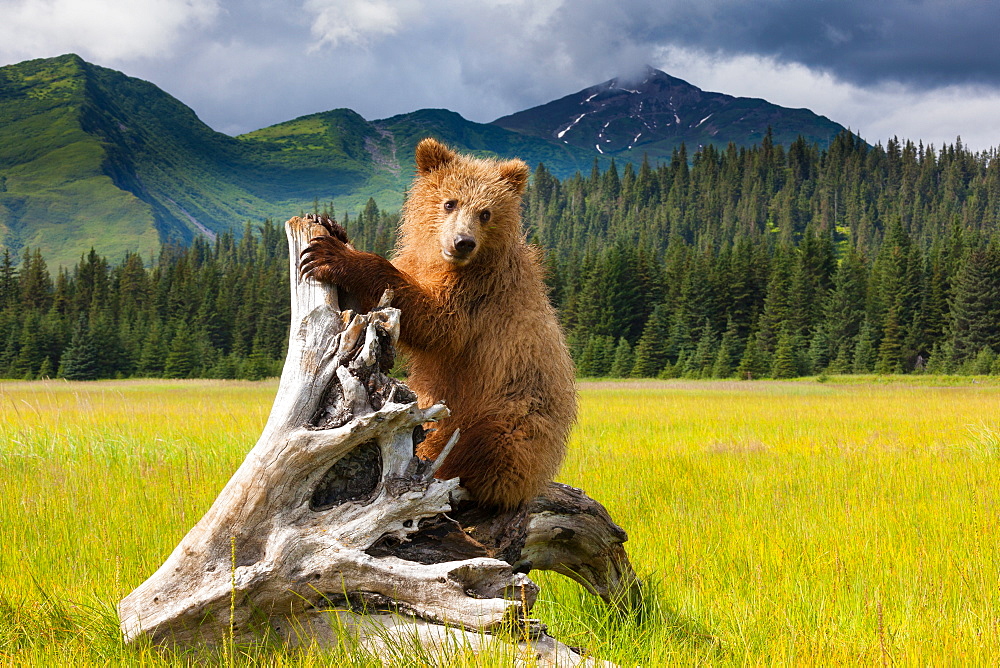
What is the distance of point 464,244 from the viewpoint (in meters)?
4.36

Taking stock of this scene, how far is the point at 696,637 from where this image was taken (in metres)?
4.55

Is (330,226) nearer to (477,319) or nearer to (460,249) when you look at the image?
(460,249)

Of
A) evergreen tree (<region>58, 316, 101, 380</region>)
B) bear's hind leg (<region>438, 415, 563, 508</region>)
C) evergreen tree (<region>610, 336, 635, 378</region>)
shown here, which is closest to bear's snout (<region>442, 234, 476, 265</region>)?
bear's hind leg (<region>438, 415, 563, 508</region>)

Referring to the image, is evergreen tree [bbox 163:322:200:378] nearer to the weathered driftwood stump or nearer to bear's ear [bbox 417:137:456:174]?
bear's ear [bbox 417:137:456:174]

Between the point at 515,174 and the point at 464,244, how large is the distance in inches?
37.0

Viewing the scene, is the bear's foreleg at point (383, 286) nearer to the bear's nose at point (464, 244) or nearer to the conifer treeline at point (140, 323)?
the bear's nose at point (464, 244)

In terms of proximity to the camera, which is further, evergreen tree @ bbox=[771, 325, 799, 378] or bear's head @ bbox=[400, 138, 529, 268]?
evergreen tree @ bbox=[771, 325, 799, 378]

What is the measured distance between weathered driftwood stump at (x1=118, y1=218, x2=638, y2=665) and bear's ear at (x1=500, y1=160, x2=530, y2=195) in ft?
5.91

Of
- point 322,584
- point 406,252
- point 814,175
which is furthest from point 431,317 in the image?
point 814,175

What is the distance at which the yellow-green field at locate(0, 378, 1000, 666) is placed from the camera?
4.15 meters

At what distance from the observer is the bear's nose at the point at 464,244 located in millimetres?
4348

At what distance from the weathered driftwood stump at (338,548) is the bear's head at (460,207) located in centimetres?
103

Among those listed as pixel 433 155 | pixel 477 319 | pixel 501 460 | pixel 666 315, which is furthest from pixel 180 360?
pixel 501 460

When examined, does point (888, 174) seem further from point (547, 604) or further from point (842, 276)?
point (547, 604)
